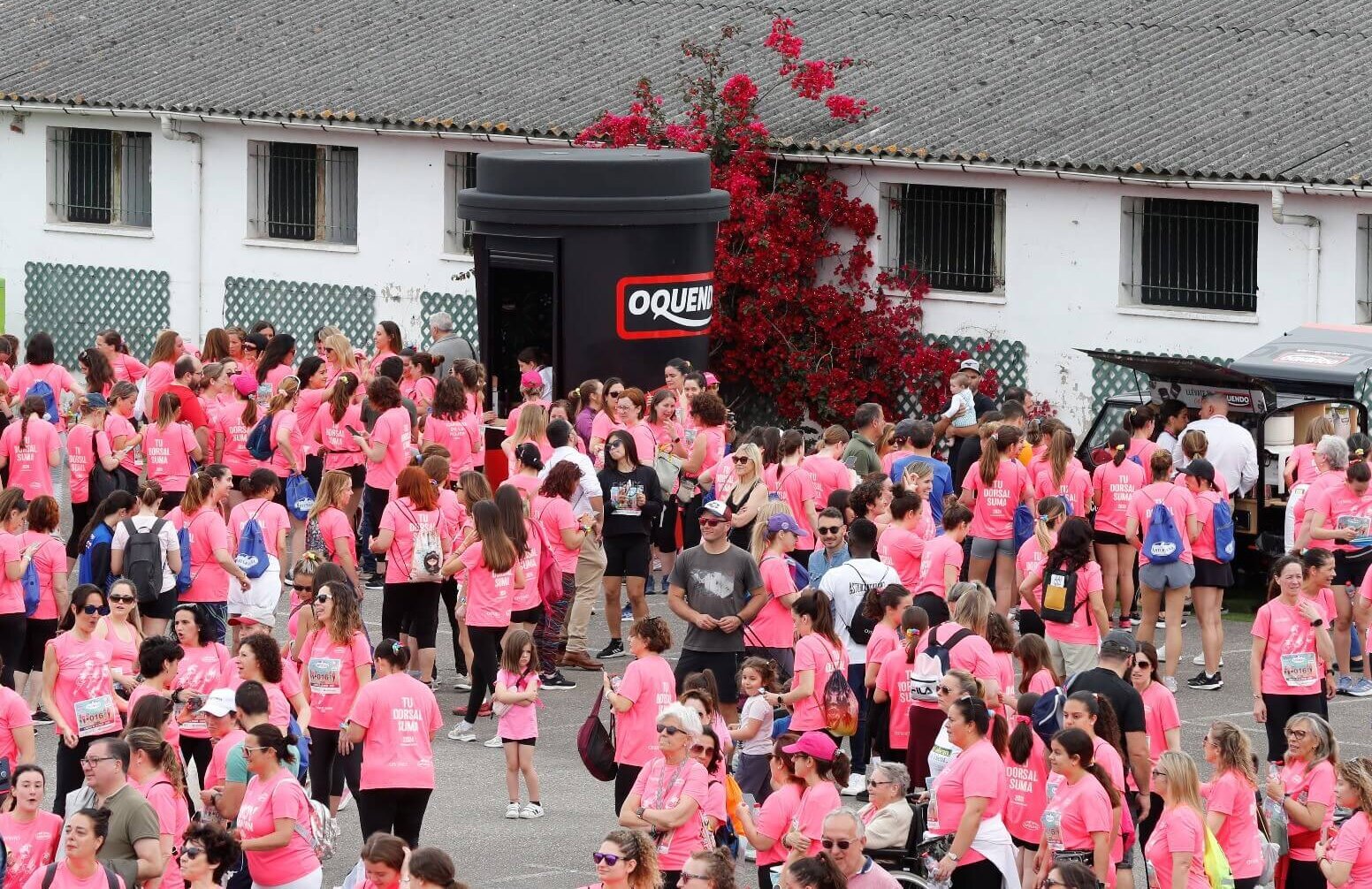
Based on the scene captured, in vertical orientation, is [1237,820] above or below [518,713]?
below

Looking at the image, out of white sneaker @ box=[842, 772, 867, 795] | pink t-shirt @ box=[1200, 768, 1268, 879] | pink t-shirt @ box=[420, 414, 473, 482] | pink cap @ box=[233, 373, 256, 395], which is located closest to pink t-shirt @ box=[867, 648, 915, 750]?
white sneaker @ box=[842, 772, 867, 795]

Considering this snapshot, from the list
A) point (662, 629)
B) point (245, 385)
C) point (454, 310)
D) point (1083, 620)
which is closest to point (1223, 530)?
point (1083, 620)

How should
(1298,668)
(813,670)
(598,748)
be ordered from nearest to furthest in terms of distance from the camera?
(598,748) < (813,670) < (1298,668)

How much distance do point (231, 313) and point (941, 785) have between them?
2058 centimetres

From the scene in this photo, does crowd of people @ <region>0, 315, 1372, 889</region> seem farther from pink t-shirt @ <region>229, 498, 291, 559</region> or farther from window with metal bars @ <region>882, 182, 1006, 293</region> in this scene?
window with metal bars @ <region>882, 182, 1006, 293</region>

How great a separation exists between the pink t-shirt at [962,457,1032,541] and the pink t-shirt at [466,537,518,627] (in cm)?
408

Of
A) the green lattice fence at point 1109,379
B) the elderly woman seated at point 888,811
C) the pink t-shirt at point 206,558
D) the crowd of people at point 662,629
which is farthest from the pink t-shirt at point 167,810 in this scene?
the green lattice fence at point 1109,379

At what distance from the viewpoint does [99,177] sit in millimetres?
30953

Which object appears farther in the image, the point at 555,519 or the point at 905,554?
the point at 555,519

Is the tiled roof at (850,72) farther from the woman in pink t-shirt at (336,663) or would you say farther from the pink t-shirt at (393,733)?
the pink t-shirt at (393,733)

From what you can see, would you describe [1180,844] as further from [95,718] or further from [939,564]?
[95,718]

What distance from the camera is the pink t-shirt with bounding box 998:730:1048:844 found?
36.3ft

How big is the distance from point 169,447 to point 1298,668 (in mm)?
8893

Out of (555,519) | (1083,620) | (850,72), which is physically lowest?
(1083,620)
